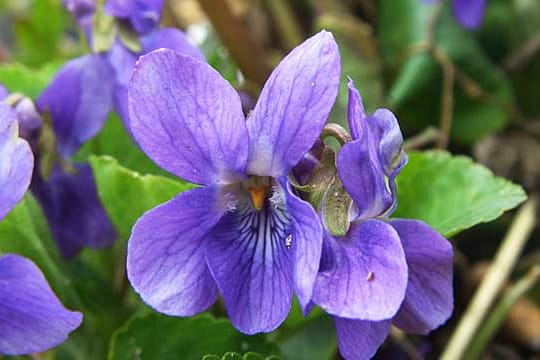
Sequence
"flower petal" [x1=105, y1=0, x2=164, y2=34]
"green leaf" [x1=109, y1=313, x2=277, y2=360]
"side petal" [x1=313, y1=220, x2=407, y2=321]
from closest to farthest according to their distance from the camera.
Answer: "side petal" [x1=313, y1=220, x2=407, y2=321] < "green leaf" [x1=109, y1=313, x2=277, y2=360] < "flower petal" [x1=105, y1=0, x2=164, y2=34]

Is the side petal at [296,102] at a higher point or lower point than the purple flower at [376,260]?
higher

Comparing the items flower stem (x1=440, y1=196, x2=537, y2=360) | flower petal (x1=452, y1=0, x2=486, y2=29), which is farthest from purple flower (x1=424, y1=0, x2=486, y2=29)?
flower stem (x1=440, y1=196, x2=537, y2=360)

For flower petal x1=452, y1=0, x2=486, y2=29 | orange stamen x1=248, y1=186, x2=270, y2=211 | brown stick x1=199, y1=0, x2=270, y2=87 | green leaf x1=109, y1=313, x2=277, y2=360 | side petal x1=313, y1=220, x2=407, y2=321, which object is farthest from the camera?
flower petal x1=452, y1=0, x2=486, y2=29

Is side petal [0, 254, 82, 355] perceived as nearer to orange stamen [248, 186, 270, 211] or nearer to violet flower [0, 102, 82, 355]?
violet flower [0, 102, 82, 355]

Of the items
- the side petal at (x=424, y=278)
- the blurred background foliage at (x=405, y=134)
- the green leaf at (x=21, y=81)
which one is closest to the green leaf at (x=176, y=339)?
the blurred background foliage at (x=405, y=134)

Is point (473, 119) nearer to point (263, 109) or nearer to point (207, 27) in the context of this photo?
point (207, 27)

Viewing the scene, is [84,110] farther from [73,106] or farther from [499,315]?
[499,315]

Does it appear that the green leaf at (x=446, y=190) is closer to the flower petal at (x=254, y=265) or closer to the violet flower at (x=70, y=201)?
the flower petal at (x=254, y=265)
